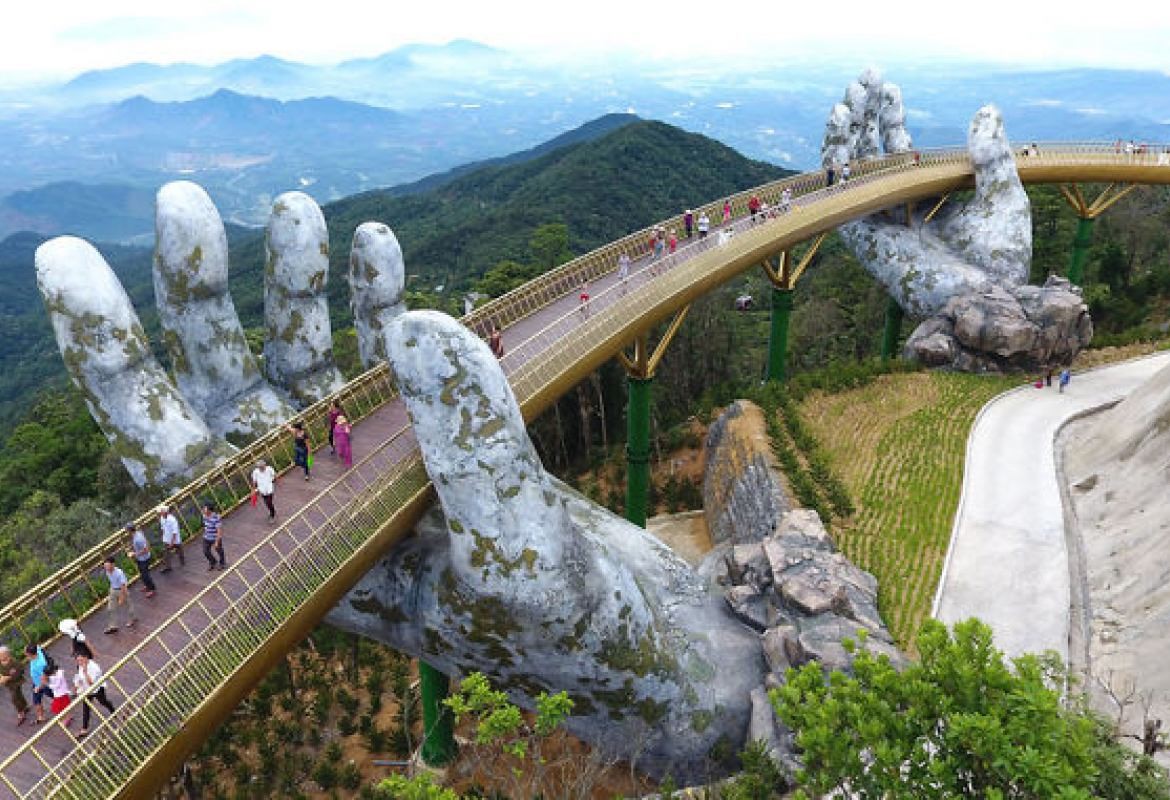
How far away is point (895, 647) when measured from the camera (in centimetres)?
1786

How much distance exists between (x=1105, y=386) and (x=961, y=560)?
1613cm

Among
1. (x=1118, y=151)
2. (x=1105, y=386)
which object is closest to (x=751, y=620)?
(x=1105, y=386)

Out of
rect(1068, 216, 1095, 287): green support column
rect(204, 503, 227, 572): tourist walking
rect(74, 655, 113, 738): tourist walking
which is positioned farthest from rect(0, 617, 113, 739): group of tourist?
rect(1068, 216, 1095, 287): green support column

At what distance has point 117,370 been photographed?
1669cm

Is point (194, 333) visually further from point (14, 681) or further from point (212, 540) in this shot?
point (14, 681)

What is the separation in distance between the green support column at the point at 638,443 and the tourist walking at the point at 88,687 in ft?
60.5

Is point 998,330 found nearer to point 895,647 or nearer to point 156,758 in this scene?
point 895,647

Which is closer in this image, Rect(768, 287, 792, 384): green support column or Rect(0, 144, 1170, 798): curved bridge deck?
Rect(0, 144, 1170, 798): curved bridge deck

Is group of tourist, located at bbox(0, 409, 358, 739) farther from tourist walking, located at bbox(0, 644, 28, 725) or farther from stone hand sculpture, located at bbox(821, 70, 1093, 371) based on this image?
stone hand sculpture, located at bbox(821, 70, 1093, 371)

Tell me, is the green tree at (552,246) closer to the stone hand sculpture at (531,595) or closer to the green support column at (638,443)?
the green support column at (638,443)

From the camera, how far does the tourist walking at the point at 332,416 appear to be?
1753 centimetres

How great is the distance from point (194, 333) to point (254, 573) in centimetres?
793

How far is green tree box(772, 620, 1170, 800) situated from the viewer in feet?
28.8

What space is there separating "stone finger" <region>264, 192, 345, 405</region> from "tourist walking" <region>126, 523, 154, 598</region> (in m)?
8.20
